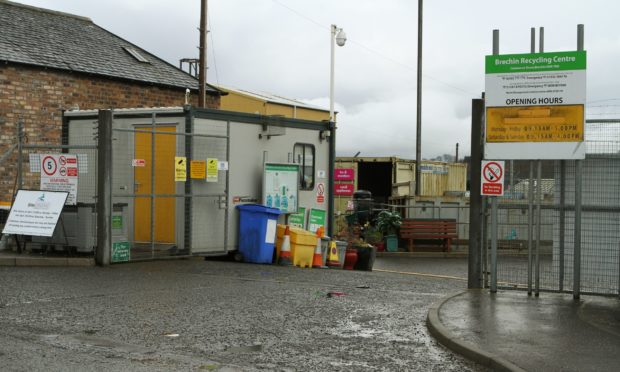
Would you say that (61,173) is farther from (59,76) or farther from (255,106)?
(255,106)

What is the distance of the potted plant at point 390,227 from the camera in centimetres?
2843

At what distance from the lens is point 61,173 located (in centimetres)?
1466

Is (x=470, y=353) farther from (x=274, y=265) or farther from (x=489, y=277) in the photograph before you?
(x=274, y=265)

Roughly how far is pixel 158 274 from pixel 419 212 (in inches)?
704

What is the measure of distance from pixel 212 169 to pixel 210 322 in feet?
22.6

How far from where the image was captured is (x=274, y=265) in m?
16.2

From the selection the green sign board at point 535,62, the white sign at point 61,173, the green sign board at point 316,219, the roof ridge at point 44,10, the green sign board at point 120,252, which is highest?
the roof ridge at point 44,10

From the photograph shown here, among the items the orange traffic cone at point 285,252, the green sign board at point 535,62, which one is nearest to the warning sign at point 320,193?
the orange traffic cone at point 285,252

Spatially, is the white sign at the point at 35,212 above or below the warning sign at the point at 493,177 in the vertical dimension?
below

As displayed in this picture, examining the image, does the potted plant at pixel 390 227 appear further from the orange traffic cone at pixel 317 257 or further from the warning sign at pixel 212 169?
the warning sign at pixel 212 169

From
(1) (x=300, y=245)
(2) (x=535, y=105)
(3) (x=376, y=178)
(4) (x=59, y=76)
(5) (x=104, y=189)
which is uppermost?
(4) (x=59, y=76)

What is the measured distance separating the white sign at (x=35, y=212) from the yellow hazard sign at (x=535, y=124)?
771 centimetres

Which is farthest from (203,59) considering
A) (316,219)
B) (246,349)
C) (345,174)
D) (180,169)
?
(246,349)

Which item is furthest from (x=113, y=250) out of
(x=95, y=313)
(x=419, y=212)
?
(x=419, y=212)
